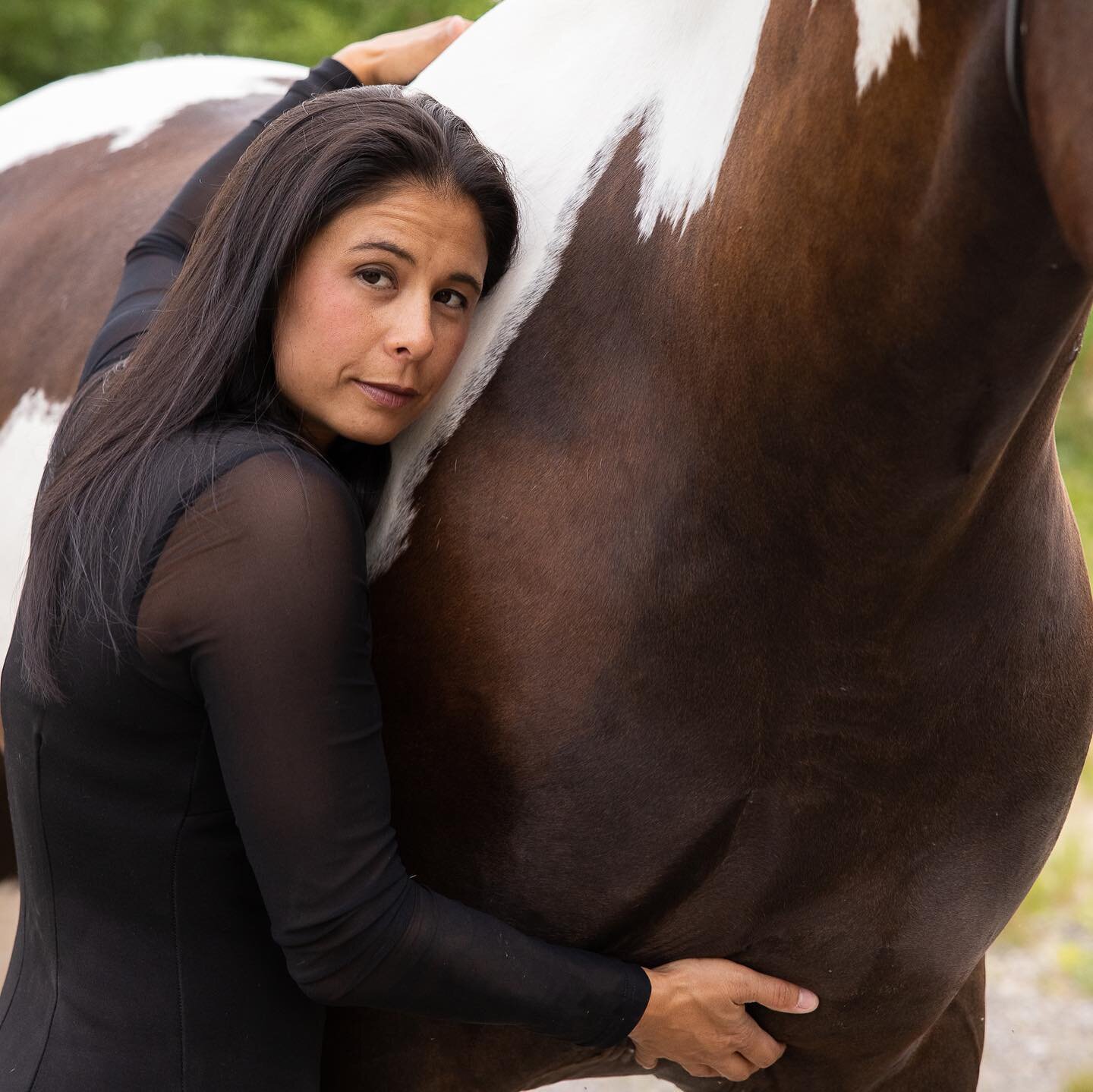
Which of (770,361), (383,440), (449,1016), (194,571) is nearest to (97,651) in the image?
(194,571)

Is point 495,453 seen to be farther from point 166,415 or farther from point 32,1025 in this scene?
point 32,1025

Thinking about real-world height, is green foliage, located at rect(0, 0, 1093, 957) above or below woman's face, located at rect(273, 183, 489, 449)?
below

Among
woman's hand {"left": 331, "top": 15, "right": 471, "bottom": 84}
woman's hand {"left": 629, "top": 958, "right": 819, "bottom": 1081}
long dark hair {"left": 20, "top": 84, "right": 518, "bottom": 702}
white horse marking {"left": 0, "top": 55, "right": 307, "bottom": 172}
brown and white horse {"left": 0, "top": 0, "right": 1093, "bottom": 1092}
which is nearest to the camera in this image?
brown and white horse {"left": 0, "top": 0, "right": 1093, "bottom": 1092}

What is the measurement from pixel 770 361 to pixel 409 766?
47 cm

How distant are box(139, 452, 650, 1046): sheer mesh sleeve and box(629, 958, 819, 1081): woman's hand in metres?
0.16

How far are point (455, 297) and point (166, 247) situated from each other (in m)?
0.57

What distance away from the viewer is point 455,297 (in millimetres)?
1181

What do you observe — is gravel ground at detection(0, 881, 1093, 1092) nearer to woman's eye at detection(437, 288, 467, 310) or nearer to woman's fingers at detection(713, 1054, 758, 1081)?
woman's fingers at detection(713, 1054, 758, 1081)

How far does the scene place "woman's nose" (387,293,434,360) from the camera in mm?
1109

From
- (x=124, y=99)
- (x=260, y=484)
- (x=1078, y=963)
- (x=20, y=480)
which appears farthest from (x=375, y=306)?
(x=1078, y=963)

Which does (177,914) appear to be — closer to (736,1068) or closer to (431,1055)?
(431,1055)

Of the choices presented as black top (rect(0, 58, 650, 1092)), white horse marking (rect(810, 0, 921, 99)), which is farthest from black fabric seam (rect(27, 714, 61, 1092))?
white horse marking (rect(810, 0, 921, 99))

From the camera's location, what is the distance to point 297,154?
113 centimetres

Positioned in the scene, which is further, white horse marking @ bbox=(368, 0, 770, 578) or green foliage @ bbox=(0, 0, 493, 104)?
green foliage @ bbox=(0, 0, 493, 104)
